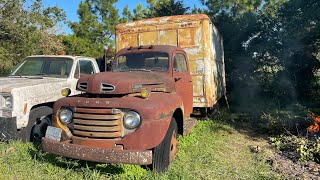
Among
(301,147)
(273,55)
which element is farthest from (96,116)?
(273,55)

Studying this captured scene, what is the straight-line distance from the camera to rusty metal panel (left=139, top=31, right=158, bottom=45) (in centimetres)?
790

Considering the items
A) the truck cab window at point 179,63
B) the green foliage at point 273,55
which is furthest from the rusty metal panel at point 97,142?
the green foliage at point 273,55

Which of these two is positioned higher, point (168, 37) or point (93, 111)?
point (168, 37)

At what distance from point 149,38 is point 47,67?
2658 millimetres

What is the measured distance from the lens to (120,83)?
4.37 metres

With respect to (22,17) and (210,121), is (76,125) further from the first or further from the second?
(22,17)

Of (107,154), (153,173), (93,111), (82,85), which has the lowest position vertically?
(153,173)

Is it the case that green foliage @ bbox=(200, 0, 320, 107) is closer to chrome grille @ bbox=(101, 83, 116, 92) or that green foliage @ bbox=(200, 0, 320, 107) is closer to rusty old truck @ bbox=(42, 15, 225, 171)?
rusty old truck @ bbox=(42, 15, 225, 171)

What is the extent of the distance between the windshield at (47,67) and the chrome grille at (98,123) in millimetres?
2909

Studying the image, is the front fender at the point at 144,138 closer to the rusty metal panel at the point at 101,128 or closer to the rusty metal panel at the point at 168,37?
the rusty metal panel at the point at 101,128

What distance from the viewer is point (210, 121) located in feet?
27.2

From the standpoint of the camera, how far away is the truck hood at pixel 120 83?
4355mm

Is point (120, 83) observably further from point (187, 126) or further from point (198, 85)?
point (198, 85)

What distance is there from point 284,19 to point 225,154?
9.58 meters
